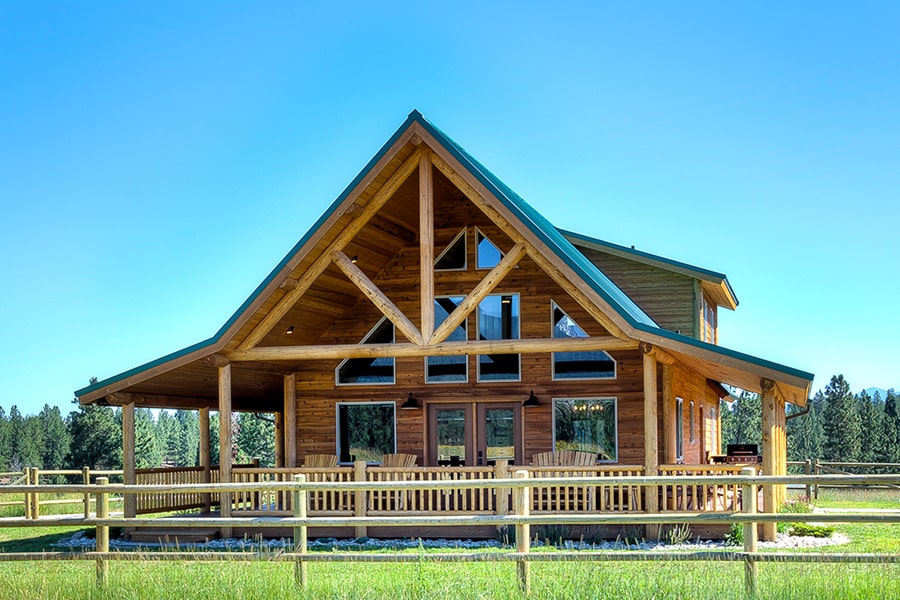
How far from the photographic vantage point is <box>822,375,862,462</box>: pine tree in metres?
→ 49.8

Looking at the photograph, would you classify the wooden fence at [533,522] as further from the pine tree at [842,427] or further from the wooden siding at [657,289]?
the pine tree at [842,427]

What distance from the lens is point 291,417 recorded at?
66.2 ft

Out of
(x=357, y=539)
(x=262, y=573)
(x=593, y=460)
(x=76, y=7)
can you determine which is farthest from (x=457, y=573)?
(x=76, y=7)

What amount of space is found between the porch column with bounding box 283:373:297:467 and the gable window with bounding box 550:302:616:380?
523cm

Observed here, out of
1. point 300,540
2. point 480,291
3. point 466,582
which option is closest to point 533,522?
point 466,582

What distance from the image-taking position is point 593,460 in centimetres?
1762

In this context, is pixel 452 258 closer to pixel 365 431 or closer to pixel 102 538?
pixel 365 431

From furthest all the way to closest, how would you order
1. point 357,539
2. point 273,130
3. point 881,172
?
point 881,172, point 273,130, point 357,539

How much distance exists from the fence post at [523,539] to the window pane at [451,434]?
9.44 meters

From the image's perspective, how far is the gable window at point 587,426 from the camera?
18.6 m

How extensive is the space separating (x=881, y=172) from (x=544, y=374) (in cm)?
1564

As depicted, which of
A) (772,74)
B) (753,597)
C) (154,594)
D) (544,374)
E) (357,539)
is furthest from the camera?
(772,74)

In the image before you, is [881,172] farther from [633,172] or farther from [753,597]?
[753,597]

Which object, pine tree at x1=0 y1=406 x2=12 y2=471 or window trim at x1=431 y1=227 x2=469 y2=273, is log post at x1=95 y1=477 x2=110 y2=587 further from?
pine tree at x1=0 y1=406 x2=12 y2=471
